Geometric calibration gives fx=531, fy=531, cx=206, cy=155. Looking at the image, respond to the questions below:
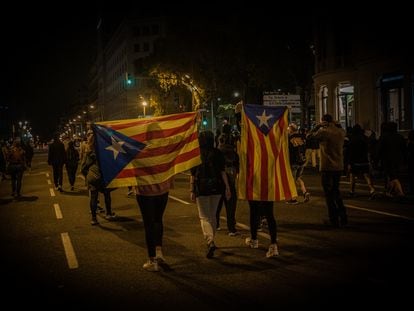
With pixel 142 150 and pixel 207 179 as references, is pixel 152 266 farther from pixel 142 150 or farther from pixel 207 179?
pixel 142 150

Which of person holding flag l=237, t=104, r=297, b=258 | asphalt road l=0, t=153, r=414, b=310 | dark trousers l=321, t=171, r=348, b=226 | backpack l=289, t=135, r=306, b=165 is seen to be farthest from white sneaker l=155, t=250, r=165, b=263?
backpack l=289, t=135, r=306, b=165

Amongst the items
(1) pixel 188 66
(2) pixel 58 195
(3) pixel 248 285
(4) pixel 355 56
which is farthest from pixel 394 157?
(1) pixel 188 66

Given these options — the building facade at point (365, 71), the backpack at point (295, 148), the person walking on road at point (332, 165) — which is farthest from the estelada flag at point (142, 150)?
the building facade at point (365, 71)

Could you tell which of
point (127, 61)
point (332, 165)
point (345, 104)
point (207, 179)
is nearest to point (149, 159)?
point (207, 179)

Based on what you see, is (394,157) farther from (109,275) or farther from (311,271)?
(109,275)

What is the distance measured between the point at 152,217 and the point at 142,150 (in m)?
0.94

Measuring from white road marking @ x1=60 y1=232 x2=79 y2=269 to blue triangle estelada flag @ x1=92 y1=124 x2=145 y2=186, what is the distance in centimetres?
127

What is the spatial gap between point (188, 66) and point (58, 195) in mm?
27023

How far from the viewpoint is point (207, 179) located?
295 inches

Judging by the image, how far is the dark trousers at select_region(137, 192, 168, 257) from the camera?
6.97m

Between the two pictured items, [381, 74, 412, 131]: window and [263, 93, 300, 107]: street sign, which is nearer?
[263, 93, 300, 107]: street sign

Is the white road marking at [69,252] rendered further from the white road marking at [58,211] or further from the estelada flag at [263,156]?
the estelada flag at [263,156]

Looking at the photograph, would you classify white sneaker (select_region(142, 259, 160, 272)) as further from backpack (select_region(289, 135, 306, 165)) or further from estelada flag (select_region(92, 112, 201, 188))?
backpack (select_region(289, 135, 306, 165))

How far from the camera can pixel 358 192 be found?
14.8 metres
